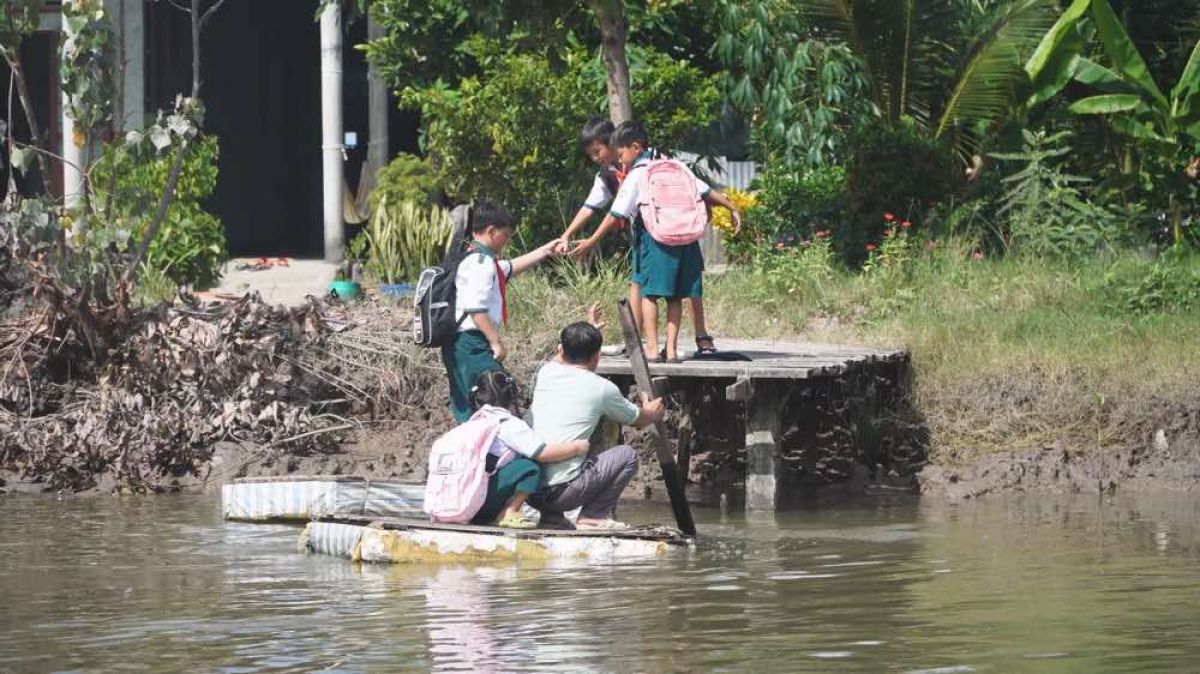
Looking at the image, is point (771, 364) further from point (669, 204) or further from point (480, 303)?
point (480, 303)

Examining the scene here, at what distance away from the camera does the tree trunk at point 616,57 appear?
47.8 feet

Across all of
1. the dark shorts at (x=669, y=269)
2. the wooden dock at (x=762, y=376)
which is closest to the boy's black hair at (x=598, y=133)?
the dark shorts at (x=669, y=269)

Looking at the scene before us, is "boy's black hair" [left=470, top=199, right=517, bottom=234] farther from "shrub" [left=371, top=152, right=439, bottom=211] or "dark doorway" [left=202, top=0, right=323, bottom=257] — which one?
"dark doorway" [left=202, top=0, right=323, bottom=257]

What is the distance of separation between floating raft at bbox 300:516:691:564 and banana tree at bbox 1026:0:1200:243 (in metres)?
8.19

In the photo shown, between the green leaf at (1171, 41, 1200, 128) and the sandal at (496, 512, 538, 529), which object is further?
the green leaf at (1171, 41, 1200, 128)

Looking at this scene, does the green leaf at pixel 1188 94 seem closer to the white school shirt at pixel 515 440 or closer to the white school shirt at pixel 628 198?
the white school shirt at pixel 628 198

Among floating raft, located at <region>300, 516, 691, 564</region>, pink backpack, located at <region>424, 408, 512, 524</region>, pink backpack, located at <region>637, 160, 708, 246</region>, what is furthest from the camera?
pink backpack, located at <region>637, 160, 708, 246</region>

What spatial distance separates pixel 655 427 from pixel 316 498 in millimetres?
2197

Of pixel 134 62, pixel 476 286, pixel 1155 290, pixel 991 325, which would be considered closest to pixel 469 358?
pixel 476 286

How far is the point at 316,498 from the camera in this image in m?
11.3

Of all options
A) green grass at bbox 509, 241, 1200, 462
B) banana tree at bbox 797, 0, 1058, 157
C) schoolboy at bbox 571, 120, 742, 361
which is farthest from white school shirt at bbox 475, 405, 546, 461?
banana tree at bbox 797, 0, 1058, 157

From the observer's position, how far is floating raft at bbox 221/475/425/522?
1116 cm

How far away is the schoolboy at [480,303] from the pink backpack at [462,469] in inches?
20.5

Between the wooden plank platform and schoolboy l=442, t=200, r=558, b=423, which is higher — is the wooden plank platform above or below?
below
